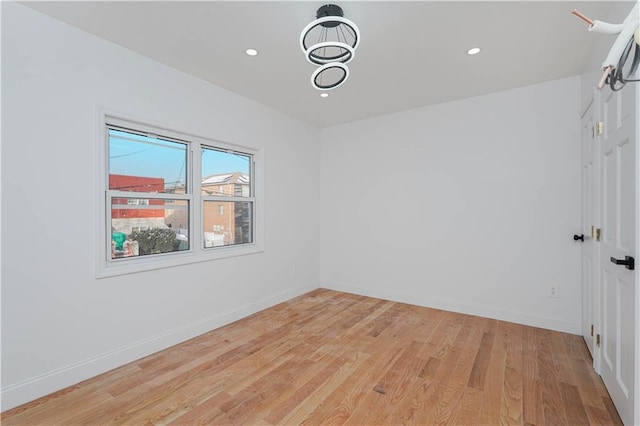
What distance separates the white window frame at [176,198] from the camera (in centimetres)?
238

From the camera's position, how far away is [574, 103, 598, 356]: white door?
8.30 ft

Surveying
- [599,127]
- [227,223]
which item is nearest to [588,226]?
[599,127]

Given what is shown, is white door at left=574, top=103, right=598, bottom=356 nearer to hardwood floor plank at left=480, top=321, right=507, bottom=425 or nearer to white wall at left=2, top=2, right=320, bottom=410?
hardwood floor plank at left=480, top=321, right=507, bottom=425

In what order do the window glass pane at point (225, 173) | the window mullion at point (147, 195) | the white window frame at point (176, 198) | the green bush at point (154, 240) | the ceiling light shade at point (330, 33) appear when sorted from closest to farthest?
1. the ceiling light shade at point (330, 33)
2. the white window frame at point (176, 198)
3. the window mullion at point (147, 195)
4. the green bush at point (154, 240)
5. the window glass pane at point (225, 173)

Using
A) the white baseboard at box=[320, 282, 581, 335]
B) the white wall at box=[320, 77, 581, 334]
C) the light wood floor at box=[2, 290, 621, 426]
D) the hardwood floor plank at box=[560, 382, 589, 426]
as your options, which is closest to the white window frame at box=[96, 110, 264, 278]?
the light wood floor at box=[2, 290, 621, 426]

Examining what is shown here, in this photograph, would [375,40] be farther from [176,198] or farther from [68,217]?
[68,217]

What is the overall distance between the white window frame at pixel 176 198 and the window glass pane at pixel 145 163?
6 cm

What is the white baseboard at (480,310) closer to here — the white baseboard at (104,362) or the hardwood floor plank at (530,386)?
the hardwood floor plank at (530,386)

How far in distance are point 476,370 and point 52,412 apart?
9.88 feet

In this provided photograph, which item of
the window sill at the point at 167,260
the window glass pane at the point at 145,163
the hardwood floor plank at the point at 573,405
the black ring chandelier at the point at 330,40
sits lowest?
the hardwood floor plank at the point at 573,405

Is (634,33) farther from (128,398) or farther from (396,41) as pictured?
(128,398)

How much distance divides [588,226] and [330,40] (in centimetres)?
285

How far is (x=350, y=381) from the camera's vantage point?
2242mm

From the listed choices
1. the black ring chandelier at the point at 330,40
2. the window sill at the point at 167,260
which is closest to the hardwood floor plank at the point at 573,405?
the black ring chandelier at the point at 330,40
